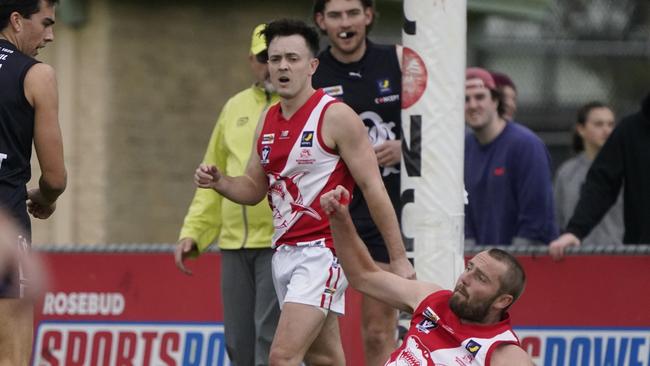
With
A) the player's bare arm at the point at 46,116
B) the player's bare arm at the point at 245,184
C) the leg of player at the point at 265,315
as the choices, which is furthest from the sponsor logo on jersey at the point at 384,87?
the player's bare arm at the point at 46,116

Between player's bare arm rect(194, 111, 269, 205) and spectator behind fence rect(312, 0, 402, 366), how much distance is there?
755 mm

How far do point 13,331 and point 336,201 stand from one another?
143 cm

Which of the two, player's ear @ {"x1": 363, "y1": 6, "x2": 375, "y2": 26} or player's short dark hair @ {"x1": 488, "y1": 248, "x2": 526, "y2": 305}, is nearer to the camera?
player's short dark hair @ {"x1": 488, "y1": 248, "x2": 526, "y2": 305}

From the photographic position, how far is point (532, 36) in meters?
15.6

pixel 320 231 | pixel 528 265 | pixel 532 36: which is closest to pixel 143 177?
pixel 532 36

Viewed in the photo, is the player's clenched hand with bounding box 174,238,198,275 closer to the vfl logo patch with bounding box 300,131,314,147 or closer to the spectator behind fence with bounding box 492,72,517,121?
the vfl logo patch with bounding box 300,131,314,147

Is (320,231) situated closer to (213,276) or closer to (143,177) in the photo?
(213,276)

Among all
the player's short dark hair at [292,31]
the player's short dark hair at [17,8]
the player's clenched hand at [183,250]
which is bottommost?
the player's clenched hand at [183,250]

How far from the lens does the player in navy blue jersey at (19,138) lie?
6.25 meters

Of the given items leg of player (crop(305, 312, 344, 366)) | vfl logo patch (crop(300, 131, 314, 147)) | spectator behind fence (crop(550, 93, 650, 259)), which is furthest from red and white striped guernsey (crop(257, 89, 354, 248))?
spectator behind fence (crop(550, 93, 650, 259))

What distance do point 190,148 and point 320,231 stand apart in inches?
279

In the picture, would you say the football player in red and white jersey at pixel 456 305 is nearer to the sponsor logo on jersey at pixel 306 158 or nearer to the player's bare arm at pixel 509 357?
the player's bare arm at pixel 509 357

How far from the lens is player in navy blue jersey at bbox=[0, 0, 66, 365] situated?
6.25 m

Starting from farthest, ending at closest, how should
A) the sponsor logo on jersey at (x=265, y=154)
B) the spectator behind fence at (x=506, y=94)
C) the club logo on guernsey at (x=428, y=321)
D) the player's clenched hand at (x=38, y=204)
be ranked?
1. the spectator behind fence at (x=506, y=94)
2. the sponsor logo on jersey at (x=265, y=154)
3. the player's clenched hand at (x=38, y=204)
4. the club logo on guernsey at (x=428, y=321)
